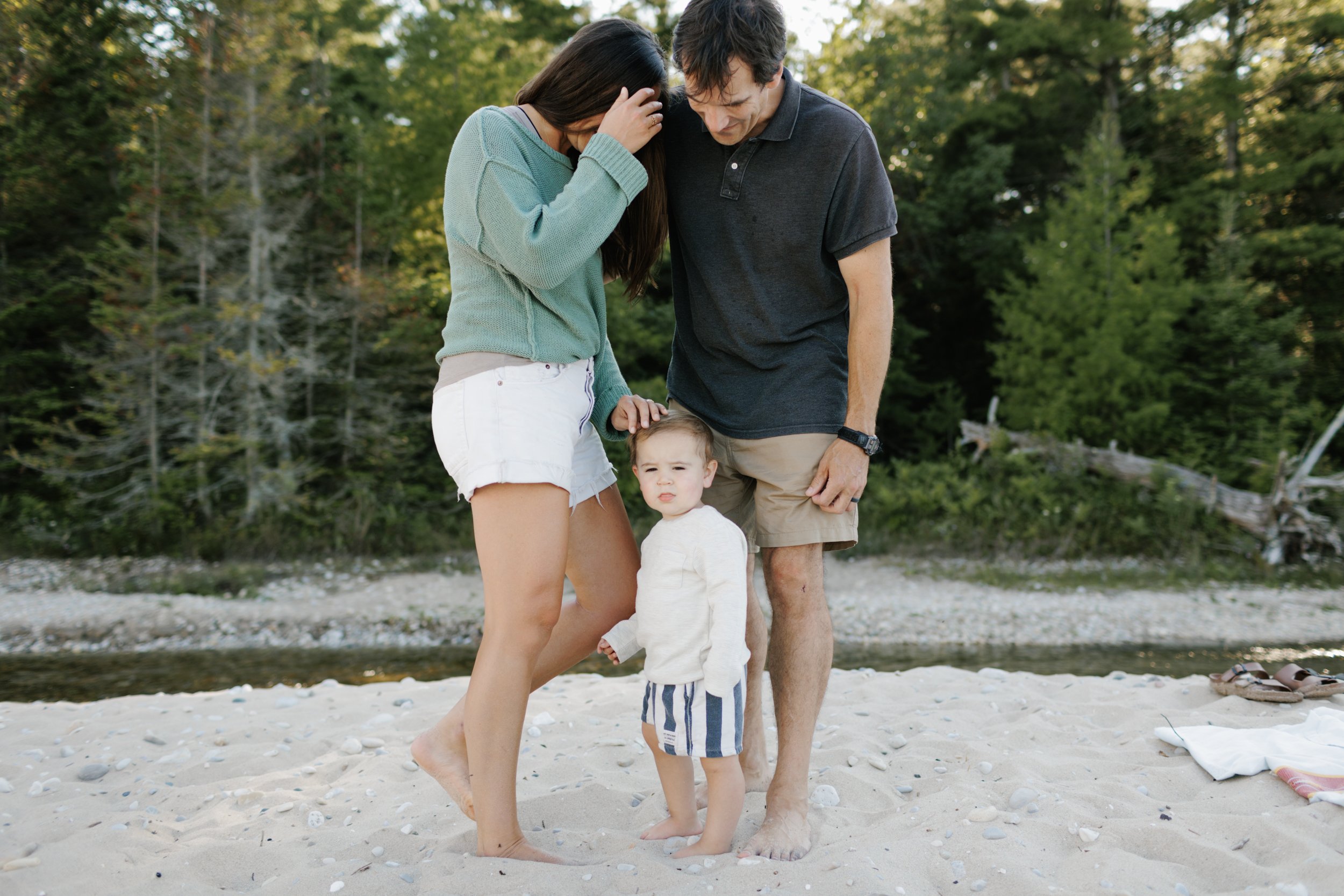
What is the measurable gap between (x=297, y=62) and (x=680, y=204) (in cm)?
1245

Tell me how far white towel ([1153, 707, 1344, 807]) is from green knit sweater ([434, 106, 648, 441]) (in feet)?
7.68

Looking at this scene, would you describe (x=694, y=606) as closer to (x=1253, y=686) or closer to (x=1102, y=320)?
(x=1253, y=686)

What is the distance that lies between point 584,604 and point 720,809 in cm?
66

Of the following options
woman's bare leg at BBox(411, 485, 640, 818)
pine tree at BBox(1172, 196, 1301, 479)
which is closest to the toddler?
woman's bare leg at BBox(411, 485, 640, 818)

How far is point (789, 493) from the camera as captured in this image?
8.52 ft

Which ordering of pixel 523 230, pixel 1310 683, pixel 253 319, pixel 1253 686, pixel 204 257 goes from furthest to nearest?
pixel 204 257
pixel 253 319
pixel 1253 686
pixel 1310 683
pixel 523 230

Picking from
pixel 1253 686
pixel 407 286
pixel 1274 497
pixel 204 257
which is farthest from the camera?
pixel 407 286

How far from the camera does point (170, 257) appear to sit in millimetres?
11133

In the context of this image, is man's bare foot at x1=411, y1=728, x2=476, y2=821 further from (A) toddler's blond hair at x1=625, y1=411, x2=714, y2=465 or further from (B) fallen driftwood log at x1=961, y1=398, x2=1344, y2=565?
(B) fallen driftwood log at x1=961, y1=398, x2=1344, y2=565

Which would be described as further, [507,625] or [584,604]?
[584,604]

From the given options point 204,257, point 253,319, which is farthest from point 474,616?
point 204,257

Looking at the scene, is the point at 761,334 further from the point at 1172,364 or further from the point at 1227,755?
the point at 1172,364

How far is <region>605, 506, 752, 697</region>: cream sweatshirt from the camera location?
2.33 metres

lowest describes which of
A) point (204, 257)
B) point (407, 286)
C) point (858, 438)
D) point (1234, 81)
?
point (858, 438)
